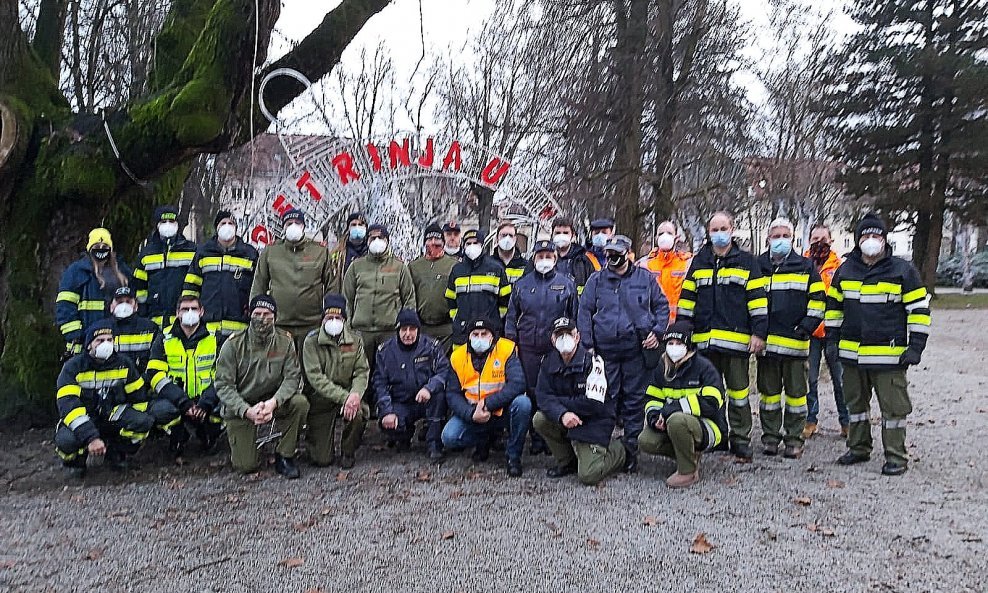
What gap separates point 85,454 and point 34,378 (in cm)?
200

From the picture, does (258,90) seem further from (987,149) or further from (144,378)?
(987,149)

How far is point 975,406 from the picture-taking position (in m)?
8.85

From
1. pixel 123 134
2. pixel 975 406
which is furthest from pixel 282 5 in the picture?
pixel 975 406

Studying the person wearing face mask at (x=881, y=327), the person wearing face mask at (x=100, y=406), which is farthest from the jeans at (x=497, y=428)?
the person wearing face mask at (x=881, y=327)

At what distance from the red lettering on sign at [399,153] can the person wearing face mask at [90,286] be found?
390 centimetres

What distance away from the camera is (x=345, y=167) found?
10234 millimetres

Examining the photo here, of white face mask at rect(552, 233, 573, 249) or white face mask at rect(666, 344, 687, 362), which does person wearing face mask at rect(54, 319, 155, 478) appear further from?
white face mask at rect(666, 344, 687, 362)

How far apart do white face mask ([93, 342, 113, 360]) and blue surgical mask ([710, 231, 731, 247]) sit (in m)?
5.13

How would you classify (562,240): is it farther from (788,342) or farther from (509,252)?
(788,342)

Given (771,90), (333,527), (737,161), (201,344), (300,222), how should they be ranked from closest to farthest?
(333,527) → (201,344) → (300,222) → (737,161) → (771,90)

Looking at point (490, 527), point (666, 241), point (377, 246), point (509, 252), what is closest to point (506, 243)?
point (509, 252)

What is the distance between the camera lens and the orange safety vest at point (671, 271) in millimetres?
7906

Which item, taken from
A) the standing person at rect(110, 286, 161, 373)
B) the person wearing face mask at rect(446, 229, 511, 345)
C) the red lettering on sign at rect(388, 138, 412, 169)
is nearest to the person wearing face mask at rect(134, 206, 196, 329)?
the standing person at rect(110, 286, 161, 373)

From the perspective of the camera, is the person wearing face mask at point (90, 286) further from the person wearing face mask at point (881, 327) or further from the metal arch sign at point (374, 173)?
the person wearing face mask at point (881, 327)
